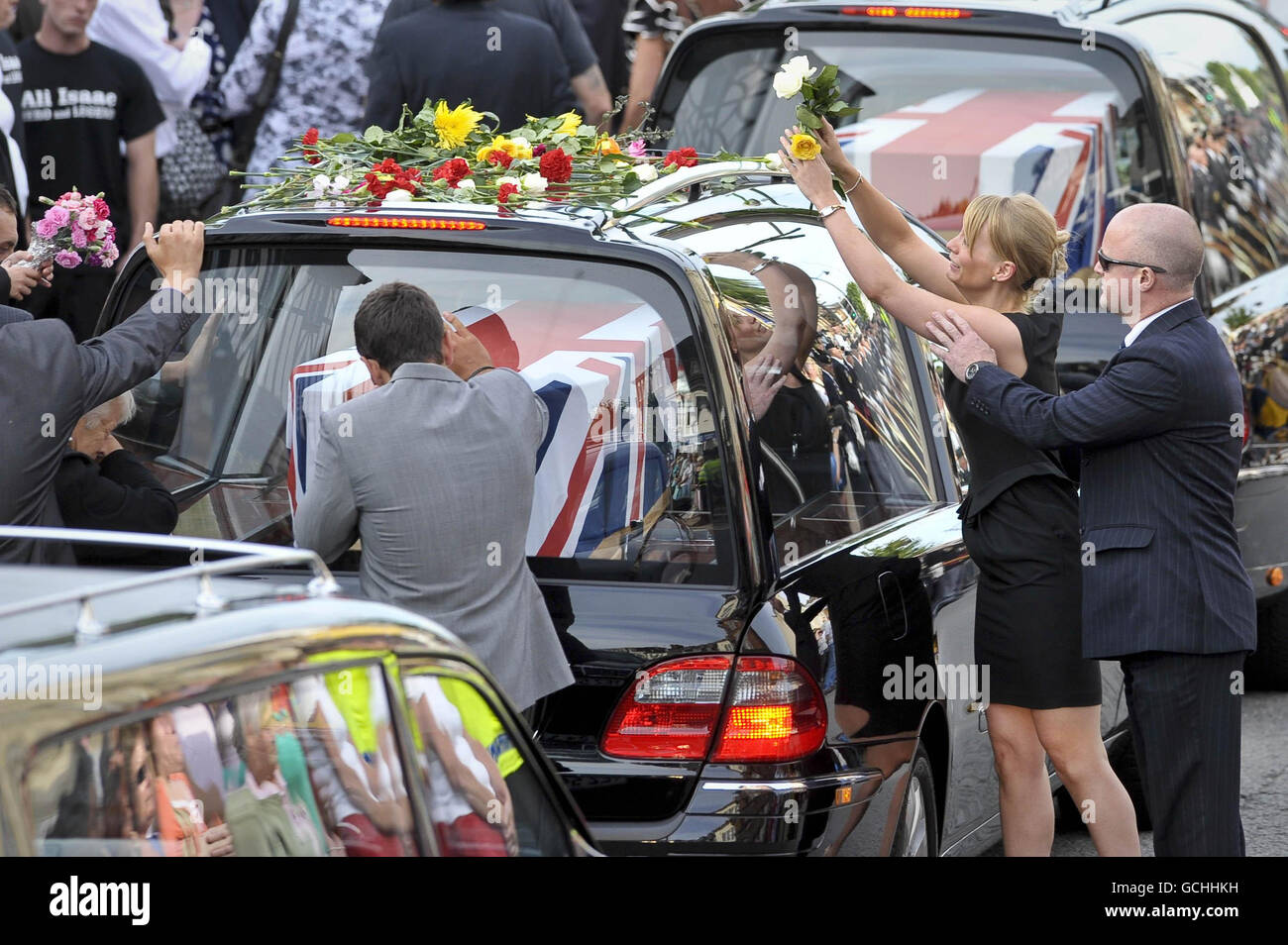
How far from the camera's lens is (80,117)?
7875mm

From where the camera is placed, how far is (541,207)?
4133mm

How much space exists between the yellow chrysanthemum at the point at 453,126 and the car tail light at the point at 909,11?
9.30ft

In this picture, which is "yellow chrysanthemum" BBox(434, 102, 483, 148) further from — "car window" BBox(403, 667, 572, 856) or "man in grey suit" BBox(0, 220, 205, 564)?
"car window" BBox(403, 667, 572, 856)

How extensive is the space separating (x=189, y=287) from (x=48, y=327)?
0.32 metres

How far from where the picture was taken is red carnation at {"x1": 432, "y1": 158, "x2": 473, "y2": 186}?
4434 millimetres

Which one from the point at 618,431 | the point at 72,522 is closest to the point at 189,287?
the point at 72,522

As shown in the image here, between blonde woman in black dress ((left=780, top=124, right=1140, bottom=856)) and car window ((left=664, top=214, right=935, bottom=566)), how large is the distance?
21 centimetres

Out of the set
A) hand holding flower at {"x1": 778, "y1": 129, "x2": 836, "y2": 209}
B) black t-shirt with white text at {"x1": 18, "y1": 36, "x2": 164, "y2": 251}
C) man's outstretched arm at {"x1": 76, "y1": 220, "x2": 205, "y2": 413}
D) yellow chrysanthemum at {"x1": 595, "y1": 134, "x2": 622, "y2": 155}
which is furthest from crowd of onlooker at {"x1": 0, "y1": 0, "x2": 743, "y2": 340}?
hand holding flower at {"x1": 778, "y1": 129, "x2": 836, "y2": 209}

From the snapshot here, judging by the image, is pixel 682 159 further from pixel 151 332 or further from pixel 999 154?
pixel 999 154

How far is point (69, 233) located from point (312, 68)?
413cm

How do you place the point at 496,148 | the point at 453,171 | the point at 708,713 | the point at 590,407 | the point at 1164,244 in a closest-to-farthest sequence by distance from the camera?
the point at 708,713 → the point at 590,407 → the point at 1164,244 → the point at 453,171 → the point at 496,148

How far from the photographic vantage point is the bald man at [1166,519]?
4.01 metres

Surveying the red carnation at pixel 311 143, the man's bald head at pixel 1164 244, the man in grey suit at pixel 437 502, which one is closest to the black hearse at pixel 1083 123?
the man's bald head at pixel 1164 244

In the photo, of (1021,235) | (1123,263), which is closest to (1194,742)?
(1123,263)
